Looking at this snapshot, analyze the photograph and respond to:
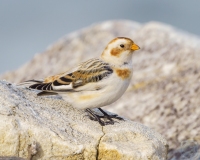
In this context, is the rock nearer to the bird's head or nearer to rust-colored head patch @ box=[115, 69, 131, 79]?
rust-colored head patch @ box=[115, 69, 131, 79]

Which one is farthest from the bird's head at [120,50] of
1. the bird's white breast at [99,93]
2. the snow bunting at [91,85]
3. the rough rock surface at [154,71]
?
the rough rock surface at [154,71]

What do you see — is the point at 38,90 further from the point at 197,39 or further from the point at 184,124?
the point at 197,39

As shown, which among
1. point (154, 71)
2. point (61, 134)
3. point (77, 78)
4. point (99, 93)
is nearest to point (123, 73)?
point (99, 93)

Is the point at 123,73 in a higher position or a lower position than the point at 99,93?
higher

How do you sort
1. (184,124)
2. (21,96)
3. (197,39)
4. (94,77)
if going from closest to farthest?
(21,96), (94,77), (184,124), (197,39)

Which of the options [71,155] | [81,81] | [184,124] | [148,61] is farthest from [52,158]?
[148,61]

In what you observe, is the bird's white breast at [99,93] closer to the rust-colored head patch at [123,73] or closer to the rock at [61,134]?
the rust-colored head patch at [123,73]

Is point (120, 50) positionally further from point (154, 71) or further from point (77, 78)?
point (154, 71)
